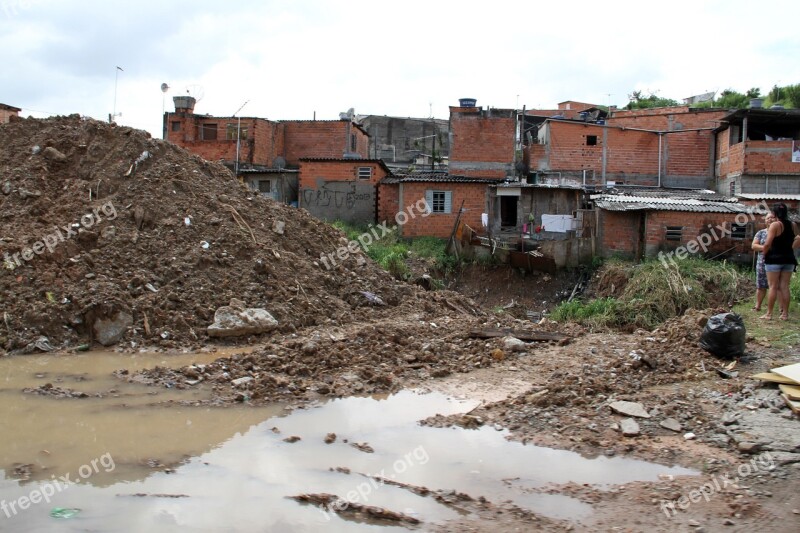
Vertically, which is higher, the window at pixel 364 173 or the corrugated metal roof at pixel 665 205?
the window at pixel 364 173

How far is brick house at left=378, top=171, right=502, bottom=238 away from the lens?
70.0 ft

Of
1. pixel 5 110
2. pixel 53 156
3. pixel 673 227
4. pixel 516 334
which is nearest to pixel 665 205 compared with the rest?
pixel 673 227

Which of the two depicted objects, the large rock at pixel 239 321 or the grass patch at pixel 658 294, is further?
the grass patch at pixel 658 294

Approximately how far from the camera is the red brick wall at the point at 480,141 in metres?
25.6

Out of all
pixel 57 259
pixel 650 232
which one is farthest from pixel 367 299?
pixel 650 232

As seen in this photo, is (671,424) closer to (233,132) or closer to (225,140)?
(225,140)

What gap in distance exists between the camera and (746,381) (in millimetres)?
6477

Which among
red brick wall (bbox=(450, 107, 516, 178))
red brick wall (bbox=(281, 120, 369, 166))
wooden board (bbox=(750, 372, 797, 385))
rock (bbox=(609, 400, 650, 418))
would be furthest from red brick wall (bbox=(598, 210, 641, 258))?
red brick wall (bbox=(281, 120, 369, 166))

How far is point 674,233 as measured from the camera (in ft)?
59.2

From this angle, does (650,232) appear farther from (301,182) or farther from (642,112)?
(642,112)

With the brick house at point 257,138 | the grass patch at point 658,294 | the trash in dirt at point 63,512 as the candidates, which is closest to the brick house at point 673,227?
the grass patch at point 658,294

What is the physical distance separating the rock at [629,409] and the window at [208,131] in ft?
86.3

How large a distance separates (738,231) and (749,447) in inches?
565

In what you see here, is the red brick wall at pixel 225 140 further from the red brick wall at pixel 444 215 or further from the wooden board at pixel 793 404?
the wooden board at pixel 793 404
